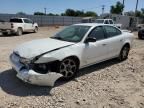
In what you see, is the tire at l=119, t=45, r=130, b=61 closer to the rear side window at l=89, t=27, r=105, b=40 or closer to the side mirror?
the rear side window at l=89, t=27, r=105, b=40

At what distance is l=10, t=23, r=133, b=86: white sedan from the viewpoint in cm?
497

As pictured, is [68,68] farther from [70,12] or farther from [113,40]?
[70,12]

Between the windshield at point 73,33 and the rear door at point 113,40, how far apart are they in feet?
3.01

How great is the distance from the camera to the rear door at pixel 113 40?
6.97 metres

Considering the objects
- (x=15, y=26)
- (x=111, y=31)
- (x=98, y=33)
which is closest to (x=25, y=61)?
(x=98, y=33)

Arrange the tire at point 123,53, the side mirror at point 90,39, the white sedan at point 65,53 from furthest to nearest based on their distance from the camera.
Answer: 1. the tire at point 123,53
2. the side mirror at point 90,39
3. the white sedan at point 65,53

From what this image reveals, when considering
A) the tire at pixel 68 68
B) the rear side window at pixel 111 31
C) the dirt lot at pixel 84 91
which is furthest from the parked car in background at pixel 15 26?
the tire at pixel 68 68

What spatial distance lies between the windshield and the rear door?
0.92 m

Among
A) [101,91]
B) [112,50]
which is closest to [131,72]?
[112,50]

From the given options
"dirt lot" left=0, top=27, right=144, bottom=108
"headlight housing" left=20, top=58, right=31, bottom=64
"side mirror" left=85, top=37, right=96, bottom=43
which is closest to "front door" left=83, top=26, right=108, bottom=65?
"side mirror" left=85, top=37, right=96, bottom=43

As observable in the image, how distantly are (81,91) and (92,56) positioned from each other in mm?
1510

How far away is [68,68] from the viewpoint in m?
5.55

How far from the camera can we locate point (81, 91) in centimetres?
507

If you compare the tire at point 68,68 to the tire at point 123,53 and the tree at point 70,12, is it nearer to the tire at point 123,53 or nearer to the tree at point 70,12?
the tire at point 123,53
